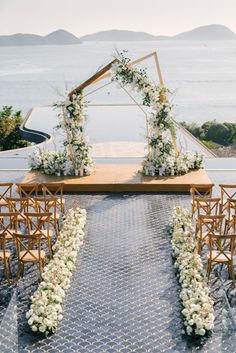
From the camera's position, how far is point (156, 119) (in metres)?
12.9

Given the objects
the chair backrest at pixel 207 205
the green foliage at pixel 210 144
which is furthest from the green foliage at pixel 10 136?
the chair backrest at pixel 207 205

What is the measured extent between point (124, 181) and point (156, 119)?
5.64ft

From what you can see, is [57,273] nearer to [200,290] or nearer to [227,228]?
[200,290]

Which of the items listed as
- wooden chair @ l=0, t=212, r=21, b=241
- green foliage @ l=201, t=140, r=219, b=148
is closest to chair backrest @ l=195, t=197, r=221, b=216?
wooden chair @ l=0, t=212, r=21, b=241

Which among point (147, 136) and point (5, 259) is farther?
point (147, 136)

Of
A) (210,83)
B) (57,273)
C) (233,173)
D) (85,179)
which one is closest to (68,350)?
(57,273)

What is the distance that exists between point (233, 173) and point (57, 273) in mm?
7562

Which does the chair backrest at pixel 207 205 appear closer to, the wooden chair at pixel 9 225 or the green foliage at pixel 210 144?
the wooden chair at pixel 9 225

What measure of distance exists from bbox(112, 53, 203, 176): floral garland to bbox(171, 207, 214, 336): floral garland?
335cm

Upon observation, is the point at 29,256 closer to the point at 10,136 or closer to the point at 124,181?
the point at 124,181

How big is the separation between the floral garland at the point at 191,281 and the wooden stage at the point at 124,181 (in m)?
2.51

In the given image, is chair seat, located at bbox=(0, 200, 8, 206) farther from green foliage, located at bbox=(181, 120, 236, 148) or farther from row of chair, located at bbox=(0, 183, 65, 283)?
green foliage, located at bbox=(181, 120, 236, 148)

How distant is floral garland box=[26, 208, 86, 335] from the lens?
6.68m

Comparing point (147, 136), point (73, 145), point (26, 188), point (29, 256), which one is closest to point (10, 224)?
point (29, 256)
